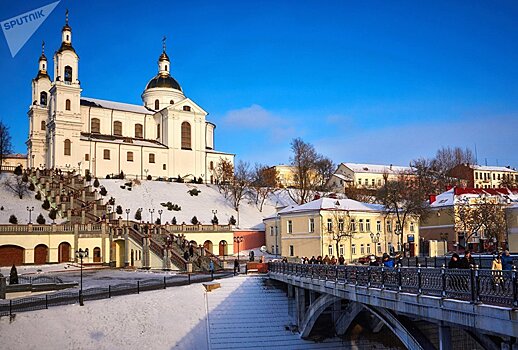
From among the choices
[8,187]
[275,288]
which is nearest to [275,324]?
[275,288]

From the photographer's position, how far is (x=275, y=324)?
29.6m

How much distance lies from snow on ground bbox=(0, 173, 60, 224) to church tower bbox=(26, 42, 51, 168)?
1898cm

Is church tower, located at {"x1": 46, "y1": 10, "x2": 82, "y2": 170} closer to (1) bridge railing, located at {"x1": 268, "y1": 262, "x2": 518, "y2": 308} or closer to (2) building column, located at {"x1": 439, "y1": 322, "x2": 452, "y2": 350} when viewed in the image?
(1) bridge railing, located at {"x1": 268, "y1": 262, "x2": 518, "y2": 308}

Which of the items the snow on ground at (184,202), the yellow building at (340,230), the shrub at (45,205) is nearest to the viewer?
the yellow building at (340,230)

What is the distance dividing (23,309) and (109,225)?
24.9 metres

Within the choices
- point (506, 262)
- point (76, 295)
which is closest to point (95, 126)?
point (76, 295)

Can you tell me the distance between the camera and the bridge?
11484mm

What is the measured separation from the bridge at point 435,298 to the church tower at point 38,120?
227ft

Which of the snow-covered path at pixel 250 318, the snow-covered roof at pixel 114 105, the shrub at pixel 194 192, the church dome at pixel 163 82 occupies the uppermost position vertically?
the church dome at pixel 163 82

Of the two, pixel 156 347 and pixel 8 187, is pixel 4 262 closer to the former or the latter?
pixel 8 187

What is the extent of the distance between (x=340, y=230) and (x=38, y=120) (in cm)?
5628

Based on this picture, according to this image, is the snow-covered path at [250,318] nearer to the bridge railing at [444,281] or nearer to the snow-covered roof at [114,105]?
the bridge railing at [444,281]

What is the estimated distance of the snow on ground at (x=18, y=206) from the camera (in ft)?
181

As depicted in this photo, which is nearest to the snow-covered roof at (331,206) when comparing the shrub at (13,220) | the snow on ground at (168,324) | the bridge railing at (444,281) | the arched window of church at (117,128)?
the snow on ground at (168,324)
